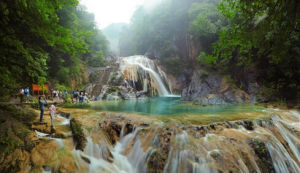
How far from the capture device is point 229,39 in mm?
3830

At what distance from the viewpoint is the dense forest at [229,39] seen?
10.6 ft

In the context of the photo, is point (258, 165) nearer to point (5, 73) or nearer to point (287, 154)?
point (287, 154)

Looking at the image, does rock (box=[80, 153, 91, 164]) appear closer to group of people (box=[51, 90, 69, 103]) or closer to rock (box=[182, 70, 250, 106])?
rock (box=[182, 70, 250, 106])

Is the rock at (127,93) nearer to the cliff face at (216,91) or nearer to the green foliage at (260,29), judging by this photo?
the cliff face at (216,91)

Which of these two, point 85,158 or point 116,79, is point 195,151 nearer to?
point 85,158

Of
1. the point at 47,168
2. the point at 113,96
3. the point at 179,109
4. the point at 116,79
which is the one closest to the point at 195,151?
the point at 47,168

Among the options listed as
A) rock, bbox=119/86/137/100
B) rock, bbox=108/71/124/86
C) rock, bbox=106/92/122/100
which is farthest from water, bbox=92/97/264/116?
rock, bbox=108/71/124/86

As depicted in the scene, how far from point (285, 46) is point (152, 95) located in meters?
21.9

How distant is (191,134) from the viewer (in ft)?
17.5

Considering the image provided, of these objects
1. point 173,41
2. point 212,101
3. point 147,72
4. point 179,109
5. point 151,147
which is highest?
point 173,41

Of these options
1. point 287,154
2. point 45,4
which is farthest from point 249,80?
point 45,4

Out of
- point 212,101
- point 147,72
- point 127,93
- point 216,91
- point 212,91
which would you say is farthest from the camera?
point 147,72

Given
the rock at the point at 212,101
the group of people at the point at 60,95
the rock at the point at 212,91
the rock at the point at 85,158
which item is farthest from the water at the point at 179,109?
the rock at the point at 85,158

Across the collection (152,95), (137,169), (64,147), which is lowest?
(137,169)
